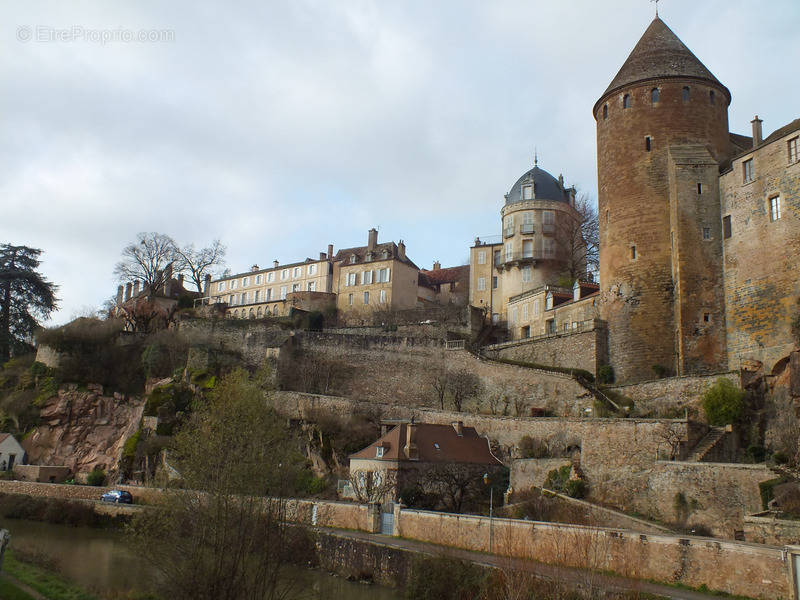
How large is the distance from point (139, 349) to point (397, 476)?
21768 mm

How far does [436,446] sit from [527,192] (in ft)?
66.5

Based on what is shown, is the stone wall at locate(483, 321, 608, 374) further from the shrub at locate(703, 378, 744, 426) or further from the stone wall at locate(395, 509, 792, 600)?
the stone wall at locate(395, 509, 792, 600)

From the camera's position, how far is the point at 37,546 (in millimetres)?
24000

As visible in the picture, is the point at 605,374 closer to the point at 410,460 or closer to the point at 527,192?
the point at 410,460

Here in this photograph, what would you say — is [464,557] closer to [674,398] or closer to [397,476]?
[397,476]

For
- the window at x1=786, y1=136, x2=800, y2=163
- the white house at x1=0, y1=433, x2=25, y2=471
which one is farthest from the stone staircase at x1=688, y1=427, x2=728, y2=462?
the white house at x1=0, y1=433, x2=25, y2=471

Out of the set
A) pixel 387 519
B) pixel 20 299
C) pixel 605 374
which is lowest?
pixel 387 519

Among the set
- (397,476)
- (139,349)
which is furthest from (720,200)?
(139,349)

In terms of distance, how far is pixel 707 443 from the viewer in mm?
20578

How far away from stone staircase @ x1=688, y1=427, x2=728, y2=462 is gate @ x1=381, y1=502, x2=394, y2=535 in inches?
374

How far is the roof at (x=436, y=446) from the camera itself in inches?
1014

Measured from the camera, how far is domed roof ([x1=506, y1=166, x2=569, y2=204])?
41250 millimetres

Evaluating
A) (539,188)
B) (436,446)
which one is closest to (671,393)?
(436,446)

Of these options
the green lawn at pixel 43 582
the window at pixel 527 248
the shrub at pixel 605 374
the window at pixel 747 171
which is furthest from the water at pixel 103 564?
the window at pixel 527 248
